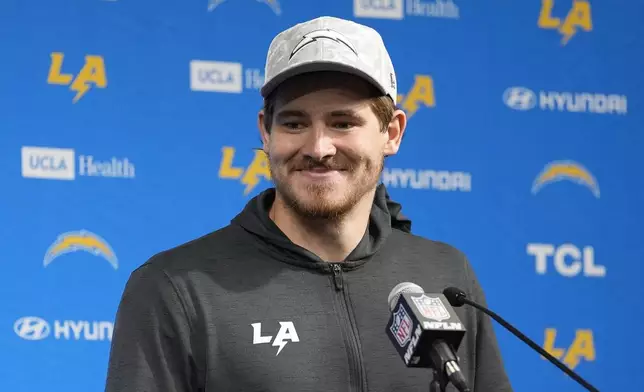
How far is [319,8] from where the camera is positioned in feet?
10.1

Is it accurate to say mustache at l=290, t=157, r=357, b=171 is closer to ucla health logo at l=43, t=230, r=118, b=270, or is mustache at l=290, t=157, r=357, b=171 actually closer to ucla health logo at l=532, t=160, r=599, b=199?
ucla health logo at l=43, t=230, r=118, b=270

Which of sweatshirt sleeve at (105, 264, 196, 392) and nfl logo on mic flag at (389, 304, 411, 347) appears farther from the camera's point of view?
sweatshirt sleeve at (105, 264, 196, 392)

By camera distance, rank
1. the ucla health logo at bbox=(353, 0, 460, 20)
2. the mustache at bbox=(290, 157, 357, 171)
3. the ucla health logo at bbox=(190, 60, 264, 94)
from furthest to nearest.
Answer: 1. the ucla health logo at bbox=(353, 0, 460, 20)
2. the ucla health logo at bbox=(190, 60, 264, 94)
3. the mustache at bbox=(290, 157, 357, 171)

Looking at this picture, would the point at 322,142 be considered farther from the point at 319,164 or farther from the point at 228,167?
the point at 228,167

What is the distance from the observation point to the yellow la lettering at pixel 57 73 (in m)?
2.87

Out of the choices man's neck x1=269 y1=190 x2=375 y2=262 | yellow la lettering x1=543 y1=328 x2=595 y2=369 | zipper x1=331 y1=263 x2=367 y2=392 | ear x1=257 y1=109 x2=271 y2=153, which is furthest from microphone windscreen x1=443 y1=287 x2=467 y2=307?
yellow la lettering x1=543 y1=328 x2=595 y2=369

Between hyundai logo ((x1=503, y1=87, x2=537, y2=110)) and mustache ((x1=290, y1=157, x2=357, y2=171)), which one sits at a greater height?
hyundai logo ((x1=503, y1=87, x2=537, y2=110))

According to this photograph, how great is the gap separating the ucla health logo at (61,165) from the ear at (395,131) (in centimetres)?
123

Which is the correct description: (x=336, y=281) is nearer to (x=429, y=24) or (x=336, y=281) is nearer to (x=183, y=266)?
(x=183, y=266)

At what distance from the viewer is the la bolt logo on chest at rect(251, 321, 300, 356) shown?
1619 mm

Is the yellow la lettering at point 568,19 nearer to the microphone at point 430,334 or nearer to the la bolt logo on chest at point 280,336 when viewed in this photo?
the la bolt logo on chest at point 280,336

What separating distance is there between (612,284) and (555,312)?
212 millimetres

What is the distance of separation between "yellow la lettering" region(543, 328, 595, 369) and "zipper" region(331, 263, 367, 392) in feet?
5.14

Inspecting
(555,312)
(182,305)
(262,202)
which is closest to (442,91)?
(555,312)
